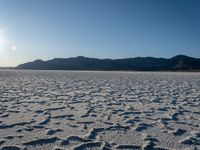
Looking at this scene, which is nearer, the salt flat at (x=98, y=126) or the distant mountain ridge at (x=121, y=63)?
the salt flat at (x=98, y=126)

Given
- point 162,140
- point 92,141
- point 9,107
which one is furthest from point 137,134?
point 9,107

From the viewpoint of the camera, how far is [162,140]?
13.9ft

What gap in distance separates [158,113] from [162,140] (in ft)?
7.31

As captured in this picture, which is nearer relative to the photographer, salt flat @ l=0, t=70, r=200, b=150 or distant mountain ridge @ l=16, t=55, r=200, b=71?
salt flat @ l=0, t=70, r=200, b=150

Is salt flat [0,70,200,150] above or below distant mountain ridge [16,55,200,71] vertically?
below

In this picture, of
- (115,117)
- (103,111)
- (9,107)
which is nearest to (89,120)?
(115,117)

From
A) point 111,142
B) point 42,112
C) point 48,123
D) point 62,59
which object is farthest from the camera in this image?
point 62,59

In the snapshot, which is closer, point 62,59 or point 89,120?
point 89,120

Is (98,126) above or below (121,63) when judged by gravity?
below

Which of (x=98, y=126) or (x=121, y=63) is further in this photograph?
(x=121, y=63)

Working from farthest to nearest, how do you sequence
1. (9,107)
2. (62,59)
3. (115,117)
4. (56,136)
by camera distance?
(62,59)
(9,107)
(115,117)
(56,136)

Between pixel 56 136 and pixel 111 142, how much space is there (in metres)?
0.95

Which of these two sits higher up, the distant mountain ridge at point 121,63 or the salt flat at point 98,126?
the distant mountain ridge at point 121,63

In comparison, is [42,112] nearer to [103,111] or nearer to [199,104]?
[103,111]
